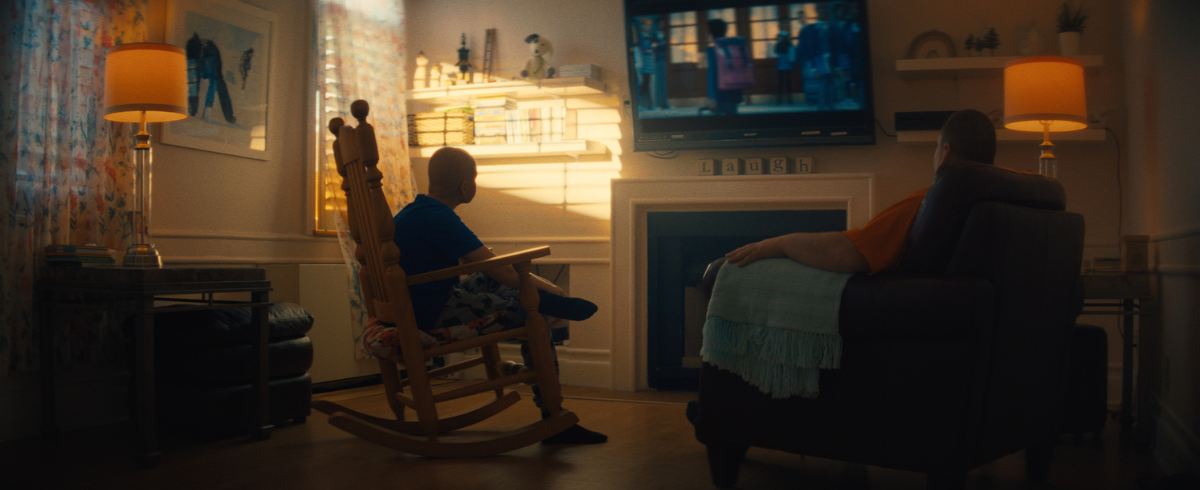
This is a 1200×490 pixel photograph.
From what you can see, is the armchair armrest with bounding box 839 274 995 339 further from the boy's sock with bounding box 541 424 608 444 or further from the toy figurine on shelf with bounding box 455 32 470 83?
the toy figurine on shelf with bounding box 455 32 470 83

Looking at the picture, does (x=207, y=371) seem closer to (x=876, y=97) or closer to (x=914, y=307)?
(x=914, y=307)

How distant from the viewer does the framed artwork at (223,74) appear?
3.28 metres

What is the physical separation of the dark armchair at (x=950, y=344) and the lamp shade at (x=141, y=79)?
2.13 m

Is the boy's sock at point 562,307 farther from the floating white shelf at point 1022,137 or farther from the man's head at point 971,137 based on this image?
the floating white shelf at point 1022,137

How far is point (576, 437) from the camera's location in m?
2.62

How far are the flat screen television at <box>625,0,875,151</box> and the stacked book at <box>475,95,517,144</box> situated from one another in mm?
744

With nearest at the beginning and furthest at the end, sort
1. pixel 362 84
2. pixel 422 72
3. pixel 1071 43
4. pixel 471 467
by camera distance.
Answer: pixel 471 467, pixel 1071 43, pixel 362 84, pixel 422 72

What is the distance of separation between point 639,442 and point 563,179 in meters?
1.92

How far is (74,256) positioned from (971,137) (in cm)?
282

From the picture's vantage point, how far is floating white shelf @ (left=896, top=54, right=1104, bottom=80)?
347 cm

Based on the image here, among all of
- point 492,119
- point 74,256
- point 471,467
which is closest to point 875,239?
point 471,467

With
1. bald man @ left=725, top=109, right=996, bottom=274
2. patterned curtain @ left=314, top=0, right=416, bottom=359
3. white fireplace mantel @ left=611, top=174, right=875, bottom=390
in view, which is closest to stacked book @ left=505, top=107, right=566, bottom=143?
white fireplace mantel @ left=611, top=174, right=875, bottom=390

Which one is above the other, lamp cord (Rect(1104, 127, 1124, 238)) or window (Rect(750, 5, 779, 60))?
window (Rect(750, 5, 779, 60))

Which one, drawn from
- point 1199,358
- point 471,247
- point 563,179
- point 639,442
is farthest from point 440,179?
point 1199,358
